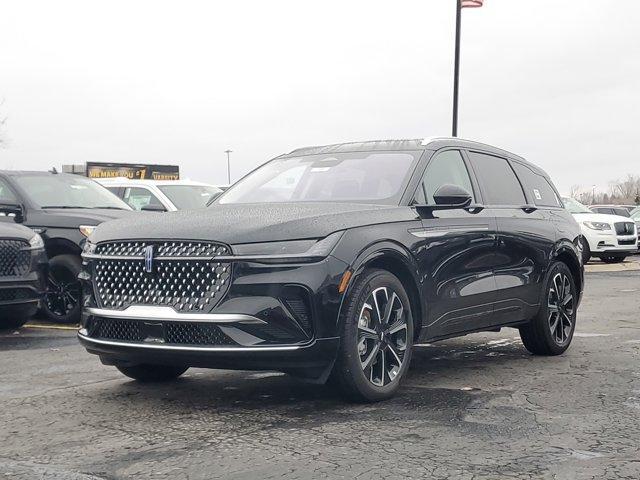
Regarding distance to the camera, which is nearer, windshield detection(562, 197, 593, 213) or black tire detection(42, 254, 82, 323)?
black tire detection(42, 254, 82, 323)

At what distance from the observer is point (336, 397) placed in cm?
589

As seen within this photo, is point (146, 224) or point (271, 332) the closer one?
point (271, 332)

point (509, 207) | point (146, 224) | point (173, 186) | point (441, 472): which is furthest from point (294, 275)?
point (173, 186)

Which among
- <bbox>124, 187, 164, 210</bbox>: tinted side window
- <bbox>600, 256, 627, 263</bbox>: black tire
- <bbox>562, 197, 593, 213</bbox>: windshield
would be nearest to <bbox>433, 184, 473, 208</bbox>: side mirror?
<bbox>124, 187, 164, 210</bbox>: tinted side window

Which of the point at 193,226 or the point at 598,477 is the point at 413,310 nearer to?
the point at 193,226

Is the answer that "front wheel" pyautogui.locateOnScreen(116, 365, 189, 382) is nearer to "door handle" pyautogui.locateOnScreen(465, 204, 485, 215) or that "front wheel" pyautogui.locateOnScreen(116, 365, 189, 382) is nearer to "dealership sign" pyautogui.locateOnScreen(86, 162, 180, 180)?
"door handle" pyautogui.locateOnScreen(465, 204, 485, 215)

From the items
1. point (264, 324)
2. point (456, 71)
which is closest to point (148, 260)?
point (264, 324)

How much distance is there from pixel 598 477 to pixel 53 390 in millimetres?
3707

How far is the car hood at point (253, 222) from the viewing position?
5.36m

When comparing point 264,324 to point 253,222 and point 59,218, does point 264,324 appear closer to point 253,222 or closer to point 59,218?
point 253,222

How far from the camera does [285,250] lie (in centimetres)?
530

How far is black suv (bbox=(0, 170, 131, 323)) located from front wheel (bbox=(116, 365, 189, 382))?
3.84 metres

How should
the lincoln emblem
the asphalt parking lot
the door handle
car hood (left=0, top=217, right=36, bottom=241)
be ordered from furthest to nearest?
car hood (left=0, top=217, right=36, bottom=241) → the door handle → the lincoln emblem → the asphalt parking lot

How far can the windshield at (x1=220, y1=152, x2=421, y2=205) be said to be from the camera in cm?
649
